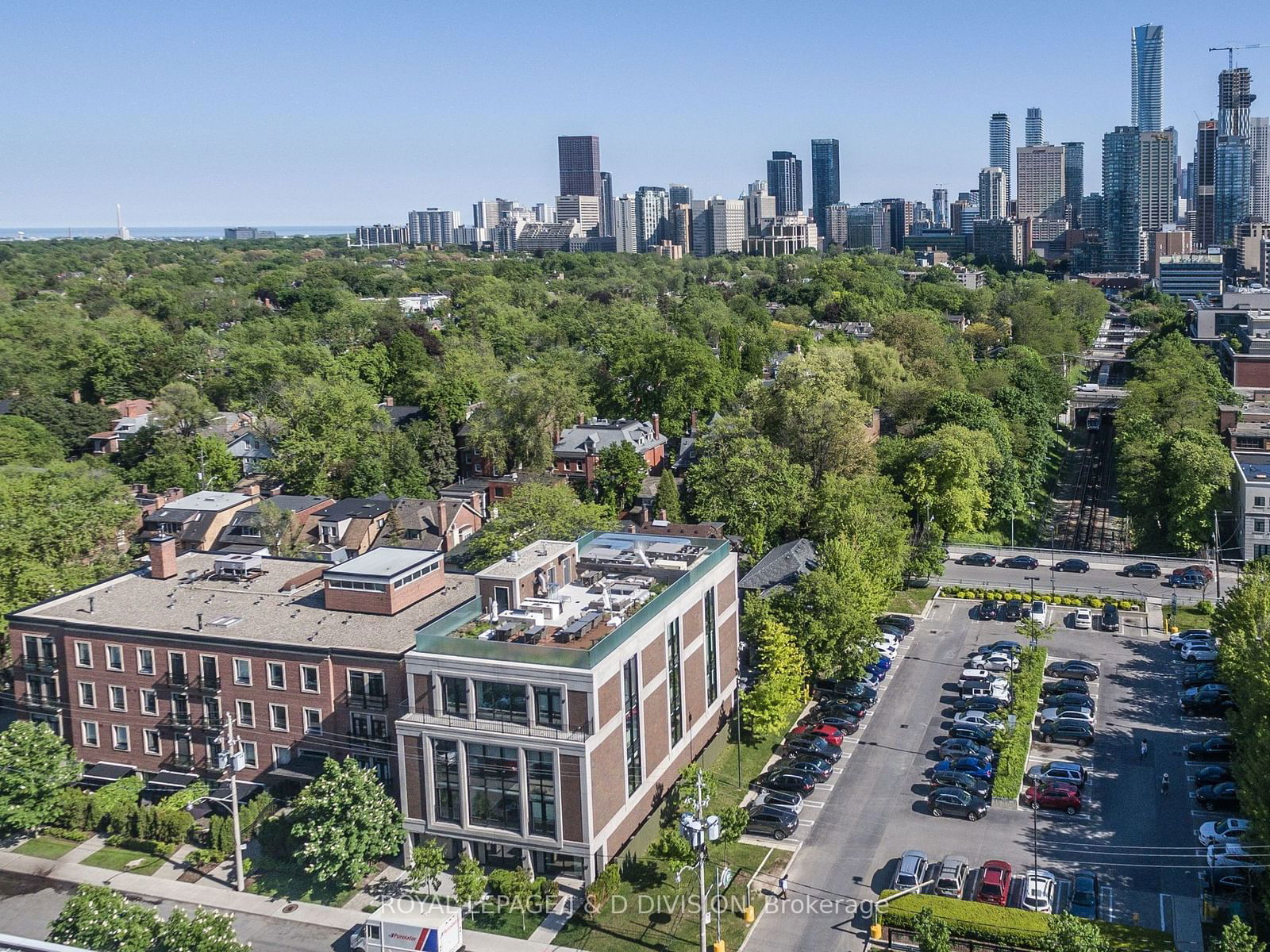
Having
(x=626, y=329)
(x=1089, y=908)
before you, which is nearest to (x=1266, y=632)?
(x=1089, y=908)

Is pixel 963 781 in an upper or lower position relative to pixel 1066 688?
lower

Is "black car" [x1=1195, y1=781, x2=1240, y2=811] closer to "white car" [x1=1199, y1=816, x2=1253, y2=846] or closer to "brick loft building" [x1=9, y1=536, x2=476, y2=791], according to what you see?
"white car" [x1=1199, y1=816, x2=1253, y2=846]

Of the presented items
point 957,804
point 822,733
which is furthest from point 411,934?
point 822,733

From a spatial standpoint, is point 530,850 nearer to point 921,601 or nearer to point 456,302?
point 921,601

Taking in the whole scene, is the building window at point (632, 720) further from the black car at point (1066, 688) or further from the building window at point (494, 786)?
the black car at point (1066, 688)

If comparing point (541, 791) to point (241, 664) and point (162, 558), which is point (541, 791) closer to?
point (241, 664)

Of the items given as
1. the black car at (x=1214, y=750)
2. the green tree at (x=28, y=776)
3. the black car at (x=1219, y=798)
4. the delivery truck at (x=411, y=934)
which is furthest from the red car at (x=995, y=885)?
the green tree at (x=28, y=776)
